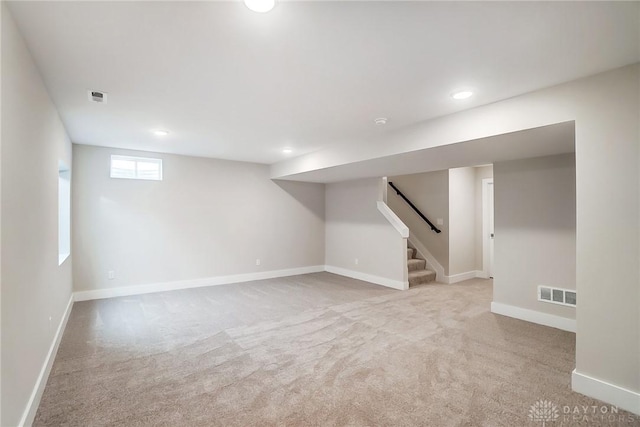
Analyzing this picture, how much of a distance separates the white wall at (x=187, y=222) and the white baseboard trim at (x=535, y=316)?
4.12 meters

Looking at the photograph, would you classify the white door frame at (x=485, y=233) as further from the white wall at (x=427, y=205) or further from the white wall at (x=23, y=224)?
the white wall at (x=23, y=224)

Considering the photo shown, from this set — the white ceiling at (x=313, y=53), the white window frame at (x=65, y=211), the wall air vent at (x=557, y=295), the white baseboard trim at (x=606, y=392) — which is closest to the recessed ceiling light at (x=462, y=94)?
the white ceiling at (x=313, y=53)

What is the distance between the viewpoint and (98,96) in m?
2.88

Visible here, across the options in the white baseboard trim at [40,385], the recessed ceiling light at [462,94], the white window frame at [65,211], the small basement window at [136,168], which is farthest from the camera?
the small basement window at [136,168]

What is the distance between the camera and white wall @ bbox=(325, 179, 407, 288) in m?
5.89

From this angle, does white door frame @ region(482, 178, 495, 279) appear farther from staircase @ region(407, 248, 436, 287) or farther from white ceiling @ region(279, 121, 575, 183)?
white ceiling @ region(279, 121, 575, 183)

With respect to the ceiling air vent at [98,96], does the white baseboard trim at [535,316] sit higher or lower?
lower

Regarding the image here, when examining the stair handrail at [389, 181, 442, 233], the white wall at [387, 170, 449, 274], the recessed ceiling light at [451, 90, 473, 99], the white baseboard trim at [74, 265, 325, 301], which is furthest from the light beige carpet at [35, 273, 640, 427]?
the recessed ceiling light at [451, 90, 473, 99]

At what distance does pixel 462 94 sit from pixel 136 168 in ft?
17.0

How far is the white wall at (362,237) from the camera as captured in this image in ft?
19.3

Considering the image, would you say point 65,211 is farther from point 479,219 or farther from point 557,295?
point 479,219

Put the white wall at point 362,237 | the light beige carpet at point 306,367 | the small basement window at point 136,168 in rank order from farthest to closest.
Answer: the white wall at point 362,237 → the small basement window at point 136,168 → the light beige carpet at point 306,367

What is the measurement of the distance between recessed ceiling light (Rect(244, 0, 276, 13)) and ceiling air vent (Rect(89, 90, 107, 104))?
1.99 meters

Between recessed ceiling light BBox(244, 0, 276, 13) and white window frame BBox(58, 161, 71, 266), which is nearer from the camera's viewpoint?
recessed ceiling light BBox(244, 0, 276, 13)
